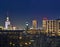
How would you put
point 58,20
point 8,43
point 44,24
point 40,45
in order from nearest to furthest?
point 40,45, point 8,43, point 58,20, point 44,24

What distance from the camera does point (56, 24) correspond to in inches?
902

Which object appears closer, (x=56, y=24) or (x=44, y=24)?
(x=56, y=24)

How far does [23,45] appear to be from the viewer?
10258 mm

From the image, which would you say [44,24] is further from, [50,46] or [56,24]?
[50,46]

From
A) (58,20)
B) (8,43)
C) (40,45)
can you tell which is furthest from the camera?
(58,20)

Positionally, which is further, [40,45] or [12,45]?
[12,45]

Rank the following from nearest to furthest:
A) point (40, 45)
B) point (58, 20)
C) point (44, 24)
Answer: point (40, 45)
point (58, 20)
point (44, 24)

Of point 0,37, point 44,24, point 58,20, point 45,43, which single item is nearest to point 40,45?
point 45,43

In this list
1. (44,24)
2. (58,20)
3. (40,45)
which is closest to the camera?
(40,45)

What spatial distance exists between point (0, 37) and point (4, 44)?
937 millimetres

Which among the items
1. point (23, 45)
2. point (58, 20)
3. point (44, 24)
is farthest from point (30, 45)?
point (44, 24)

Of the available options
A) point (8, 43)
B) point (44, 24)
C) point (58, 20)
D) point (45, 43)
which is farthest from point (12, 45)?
point (44, 24)

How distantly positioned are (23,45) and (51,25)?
13724 mm

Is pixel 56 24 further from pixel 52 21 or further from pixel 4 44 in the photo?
pixel 4 44
